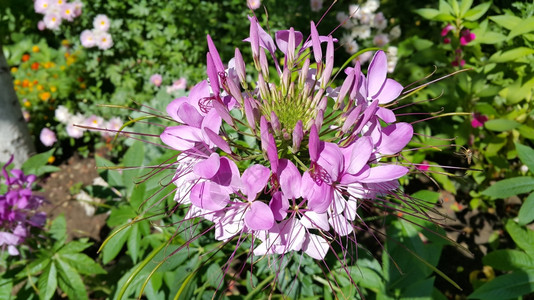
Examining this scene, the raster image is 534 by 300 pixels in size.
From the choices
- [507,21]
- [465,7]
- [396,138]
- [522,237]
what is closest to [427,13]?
[465,7]

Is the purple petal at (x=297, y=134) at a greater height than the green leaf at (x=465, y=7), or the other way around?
the purple petal at (x=297, y=134)

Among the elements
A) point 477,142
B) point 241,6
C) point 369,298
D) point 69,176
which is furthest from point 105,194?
point 241,6

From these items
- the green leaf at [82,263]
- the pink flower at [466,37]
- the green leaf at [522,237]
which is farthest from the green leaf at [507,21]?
the green leaf at [82,263]

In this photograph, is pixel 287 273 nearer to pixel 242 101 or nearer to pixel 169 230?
pixel 169 230

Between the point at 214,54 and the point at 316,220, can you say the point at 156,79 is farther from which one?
the point at 316,220

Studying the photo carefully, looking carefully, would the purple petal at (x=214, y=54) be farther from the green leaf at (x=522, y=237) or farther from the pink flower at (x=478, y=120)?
the pink flower at (x=478, y=120)

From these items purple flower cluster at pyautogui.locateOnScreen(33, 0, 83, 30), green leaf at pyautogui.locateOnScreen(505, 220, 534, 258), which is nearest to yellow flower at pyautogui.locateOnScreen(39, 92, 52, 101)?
purple flower cluster at pyautogui.locateOnScreen(33, 0, 83, 30)
